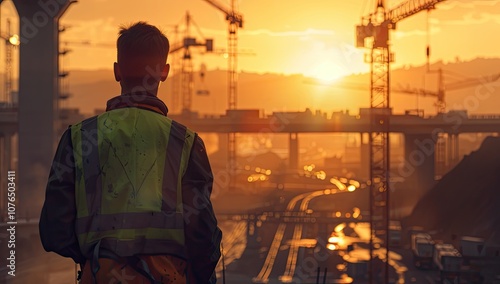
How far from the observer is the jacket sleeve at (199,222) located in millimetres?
4137

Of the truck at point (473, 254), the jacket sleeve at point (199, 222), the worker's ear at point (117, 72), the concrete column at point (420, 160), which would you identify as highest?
the worker's ear at point (117, 72)

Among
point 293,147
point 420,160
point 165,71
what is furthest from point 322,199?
point 165,71

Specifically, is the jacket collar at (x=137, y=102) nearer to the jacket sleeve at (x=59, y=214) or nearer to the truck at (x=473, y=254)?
the jacket sleeve at (x=59, y=214)

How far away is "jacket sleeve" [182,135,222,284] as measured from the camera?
414 centimetres

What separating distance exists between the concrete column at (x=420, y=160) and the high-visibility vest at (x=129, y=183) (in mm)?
109179

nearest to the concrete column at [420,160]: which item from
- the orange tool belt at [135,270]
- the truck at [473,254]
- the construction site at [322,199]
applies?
the construction site at [322,199]

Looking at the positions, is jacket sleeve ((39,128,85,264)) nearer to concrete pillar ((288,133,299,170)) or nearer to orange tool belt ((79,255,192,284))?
orange tool belt ((79,255,192,284))

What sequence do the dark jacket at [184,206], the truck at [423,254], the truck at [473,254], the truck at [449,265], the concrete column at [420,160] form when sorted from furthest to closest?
the concrete column at [420,160], the truck at [423,254], the truck at [473,254], the truck at [449,265], the dark jacket at [184,206]

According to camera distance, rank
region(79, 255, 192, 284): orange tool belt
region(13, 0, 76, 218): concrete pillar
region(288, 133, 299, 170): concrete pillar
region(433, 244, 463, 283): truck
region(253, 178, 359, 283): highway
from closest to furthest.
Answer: region(79, 255, 192, 284): orange tool belt, region(433, 244, 463, 283): truck, region(253, 178, 359, 283): highway, region(13, 0, 76, 218): concrete pillar, region(288, 133, 299, 170): concrete pillar

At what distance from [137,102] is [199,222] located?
67 cm

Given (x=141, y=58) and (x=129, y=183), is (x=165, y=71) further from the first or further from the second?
(x=129, y=183)

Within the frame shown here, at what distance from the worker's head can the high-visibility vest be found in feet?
0.73

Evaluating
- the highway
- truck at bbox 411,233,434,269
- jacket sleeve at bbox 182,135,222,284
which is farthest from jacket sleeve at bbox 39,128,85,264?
truck at bbox 411,233,434,269

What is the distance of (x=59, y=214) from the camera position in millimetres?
4031
